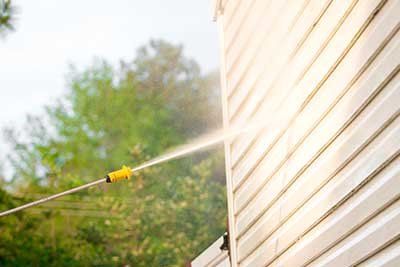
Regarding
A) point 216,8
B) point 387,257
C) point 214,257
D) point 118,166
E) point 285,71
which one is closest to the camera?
point 387,257

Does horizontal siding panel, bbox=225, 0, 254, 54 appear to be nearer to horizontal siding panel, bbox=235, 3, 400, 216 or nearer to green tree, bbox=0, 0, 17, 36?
horizontal siding panel, bbox=235, 3, 400, 216

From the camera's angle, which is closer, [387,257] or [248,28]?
[387,257]

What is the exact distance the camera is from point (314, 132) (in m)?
2.56

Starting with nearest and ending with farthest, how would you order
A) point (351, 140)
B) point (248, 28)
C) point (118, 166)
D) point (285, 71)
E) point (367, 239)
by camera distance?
point (367, 239) → point (351, 140) → point (285, 71) → point (248, 28) → point (118, 166)

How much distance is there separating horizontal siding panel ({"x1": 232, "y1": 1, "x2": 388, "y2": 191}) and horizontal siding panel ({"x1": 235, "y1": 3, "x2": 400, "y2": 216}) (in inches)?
1.4

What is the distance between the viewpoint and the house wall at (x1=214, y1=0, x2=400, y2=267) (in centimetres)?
Result: 202

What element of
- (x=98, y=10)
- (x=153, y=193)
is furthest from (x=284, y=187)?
(x=98, y=10)

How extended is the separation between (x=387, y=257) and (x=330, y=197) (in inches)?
17.8

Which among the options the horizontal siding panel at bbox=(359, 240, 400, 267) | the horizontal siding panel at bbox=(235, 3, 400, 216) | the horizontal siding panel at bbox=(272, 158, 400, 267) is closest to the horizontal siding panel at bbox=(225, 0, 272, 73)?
the horizontal siding panel at bbox=(235, 3, 400, 216)

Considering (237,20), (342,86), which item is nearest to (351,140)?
(342,86)

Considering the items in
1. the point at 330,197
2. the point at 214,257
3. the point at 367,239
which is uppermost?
the point at 214,257

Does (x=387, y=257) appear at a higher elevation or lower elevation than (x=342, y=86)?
lower

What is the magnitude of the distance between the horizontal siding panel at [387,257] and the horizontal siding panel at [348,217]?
0.11 m

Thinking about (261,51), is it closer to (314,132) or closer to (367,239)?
(314,132)
